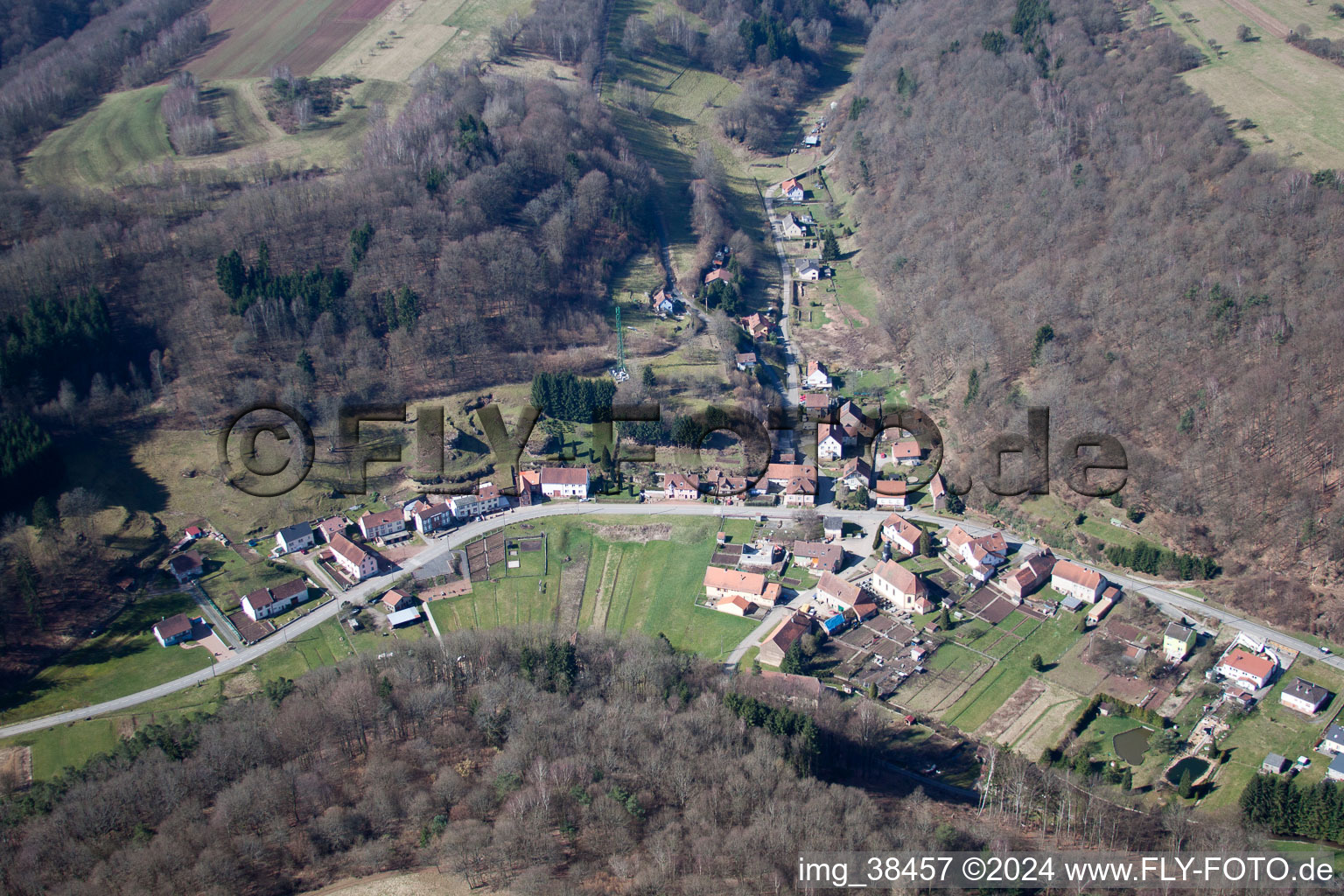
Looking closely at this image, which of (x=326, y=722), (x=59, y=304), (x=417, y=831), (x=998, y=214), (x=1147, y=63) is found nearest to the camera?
(x=417, y=831)

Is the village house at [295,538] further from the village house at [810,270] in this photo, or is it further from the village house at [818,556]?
the village house at [810,270]

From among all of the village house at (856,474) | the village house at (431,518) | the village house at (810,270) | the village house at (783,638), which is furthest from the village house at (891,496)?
the village house at (810,270)

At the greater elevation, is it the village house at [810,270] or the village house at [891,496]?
the village house at [810,270]

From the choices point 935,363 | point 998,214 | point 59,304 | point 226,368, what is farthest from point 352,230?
point 998,214

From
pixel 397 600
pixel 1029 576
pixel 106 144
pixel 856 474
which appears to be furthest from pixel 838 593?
pixel 106 144

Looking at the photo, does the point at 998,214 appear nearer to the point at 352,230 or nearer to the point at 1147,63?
the point at 1147,63

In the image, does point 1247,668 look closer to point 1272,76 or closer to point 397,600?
point 397,600
